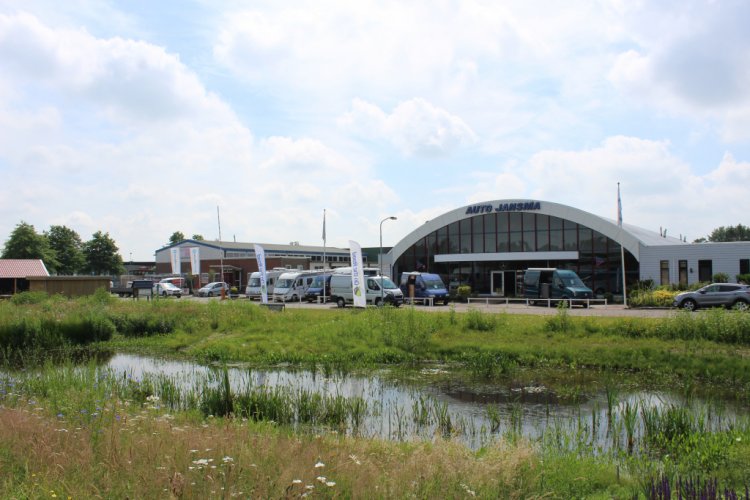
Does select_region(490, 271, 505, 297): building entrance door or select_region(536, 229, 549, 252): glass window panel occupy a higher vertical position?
select_region(536, 229, 549, 252): glass window panel

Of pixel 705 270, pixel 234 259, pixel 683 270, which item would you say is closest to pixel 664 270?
pixel 683 270

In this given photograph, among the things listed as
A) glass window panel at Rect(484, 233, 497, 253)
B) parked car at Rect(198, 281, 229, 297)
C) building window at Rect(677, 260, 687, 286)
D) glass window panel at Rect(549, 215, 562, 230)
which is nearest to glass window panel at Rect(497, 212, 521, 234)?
glass window panel at Rect(484, 233, 497, 253)

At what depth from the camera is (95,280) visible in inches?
1495

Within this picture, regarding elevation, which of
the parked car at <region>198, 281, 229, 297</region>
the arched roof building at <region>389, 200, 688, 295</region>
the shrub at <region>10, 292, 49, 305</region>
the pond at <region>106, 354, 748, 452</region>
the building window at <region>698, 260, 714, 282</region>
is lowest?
the pond at <region>106, 354, 748, 452</region>

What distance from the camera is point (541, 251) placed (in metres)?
43.6

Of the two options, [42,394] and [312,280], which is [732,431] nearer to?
[42,394]

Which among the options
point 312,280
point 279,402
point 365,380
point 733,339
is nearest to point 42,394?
point 279,402

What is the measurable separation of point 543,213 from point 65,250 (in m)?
72.0

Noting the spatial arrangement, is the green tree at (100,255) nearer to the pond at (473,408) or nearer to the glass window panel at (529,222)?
the glass window panel at (529,222)

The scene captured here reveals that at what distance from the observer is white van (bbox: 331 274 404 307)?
3594 centimetres

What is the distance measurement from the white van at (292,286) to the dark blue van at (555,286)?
54.9 feet

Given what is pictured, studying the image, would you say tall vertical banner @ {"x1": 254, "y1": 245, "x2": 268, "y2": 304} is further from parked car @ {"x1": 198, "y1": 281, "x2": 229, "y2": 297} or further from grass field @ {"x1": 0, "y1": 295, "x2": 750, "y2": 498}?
parked car @ {"x1": 198, "y1": 281, "x2": 229, "y2": 297}

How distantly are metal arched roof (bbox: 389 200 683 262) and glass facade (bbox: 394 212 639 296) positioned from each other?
1.31ft

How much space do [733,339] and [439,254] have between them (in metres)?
32.5
